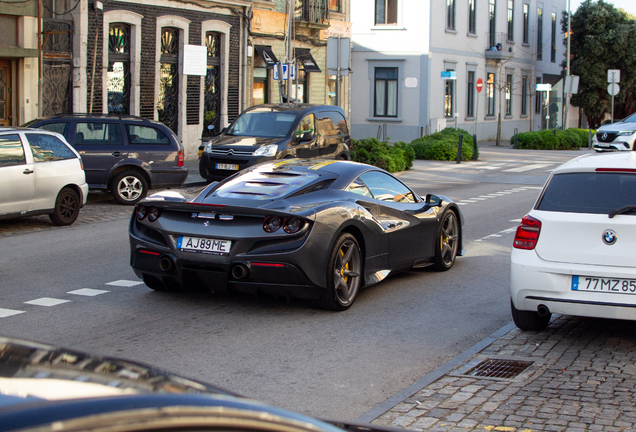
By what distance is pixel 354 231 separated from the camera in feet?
26.3

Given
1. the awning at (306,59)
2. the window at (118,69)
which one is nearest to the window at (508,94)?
the awning at (306,59)

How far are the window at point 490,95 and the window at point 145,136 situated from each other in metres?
32.2

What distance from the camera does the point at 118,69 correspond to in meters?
24.7

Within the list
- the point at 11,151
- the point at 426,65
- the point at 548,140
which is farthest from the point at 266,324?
the point at 426,65

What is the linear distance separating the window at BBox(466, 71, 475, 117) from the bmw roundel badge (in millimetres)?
38460

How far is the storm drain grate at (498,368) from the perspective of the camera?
19.5 ft

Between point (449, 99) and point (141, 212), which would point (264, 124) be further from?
point (449, 99)

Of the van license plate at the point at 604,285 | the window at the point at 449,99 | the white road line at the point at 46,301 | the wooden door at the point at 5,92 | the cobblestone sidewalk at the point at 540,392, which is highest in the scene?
the window at the point at 449,99

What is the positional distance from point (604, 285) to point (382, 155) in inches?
726

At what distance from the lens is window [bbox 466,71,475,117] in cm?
4428

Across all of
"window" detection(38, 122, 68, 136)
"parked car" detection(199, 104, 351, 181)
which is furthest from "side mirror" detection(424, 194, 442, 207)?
"parked car" detection(199, 104, 351, 181)

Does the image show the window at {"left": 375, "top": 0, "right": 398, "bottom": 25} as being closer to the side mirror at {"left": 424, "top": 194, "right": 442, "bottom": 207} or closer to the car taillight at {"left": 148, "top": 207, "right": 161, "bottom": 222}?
the side mirror at {"left": 424, "top": 194, "right": 442, "bottom": 207}

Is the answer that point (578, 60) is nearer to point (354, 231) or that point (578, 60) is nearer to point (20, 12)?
point (20, 12)

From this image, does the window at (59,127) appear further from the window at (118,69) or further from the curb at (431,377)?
the curb at (431,377)
